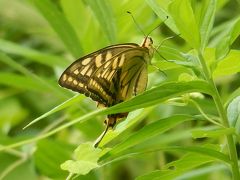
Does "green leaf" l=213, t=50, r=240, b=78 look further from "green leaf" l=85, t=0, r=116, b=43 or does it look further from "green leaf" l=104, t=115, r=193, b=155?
"green leaf" l=85, t=0, r=116, b=43

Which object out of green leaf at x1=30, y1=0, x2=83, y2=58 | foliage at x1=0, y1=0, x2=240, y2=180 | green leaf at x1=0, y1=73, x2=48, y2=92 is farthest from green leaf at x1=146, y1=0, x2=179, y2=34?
green leaf at x1=0, y1=73, x2=48, y2=92

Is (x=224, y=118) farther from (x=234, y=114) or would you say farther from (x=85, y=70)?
(x=85, y=70)

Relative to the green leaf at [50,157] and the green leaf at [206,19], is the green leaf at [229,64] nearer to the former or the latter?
the green leaf at [206,19]

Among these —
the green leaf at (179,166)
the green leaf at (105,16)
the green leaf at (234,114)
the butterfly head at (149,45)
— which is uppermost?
the green leaf at (105,16)

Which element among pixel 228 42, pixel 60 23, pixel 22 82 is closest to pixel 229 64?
pixel 228 42

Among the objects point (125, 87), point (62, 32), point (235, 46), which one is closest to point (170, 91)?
point (125, 87)

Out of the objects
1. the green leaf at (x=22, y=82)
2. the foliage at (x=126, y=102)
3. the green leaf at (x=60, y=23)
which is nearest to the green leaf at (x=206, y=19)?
the foliage at (x=126, y=102)

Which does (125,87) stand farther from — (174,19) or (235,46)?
(235,46)
